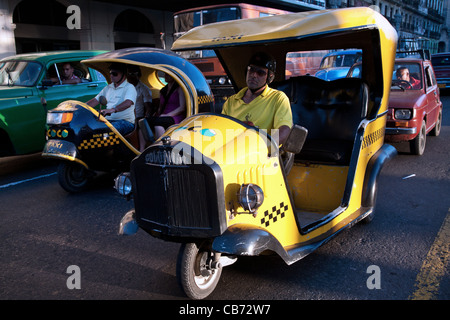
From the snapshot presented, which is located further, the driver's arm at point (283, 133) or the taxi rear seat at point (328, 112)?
the taxi rear seat at point (328, 112)

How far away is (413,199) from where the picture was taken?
Answer: 5.28 m

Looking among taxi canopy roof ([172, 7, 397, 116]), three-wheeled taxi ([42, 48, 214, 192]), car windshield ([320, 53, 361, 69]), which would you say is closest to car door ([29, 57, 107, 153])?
three-wheeled taxi ([42, 48, 214, 192])

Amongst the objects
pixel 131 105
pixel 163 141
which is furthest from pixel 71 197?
pixel 163 141

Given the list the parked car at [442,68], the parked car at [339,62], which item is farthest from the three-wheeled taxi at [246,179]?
the parked car at [442,68]

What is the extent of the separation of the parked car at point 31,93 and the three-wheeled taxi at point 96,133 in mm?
1224

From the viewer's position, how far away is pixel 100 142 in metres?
5.80

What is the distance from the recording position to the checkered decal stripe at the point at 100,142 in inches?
224

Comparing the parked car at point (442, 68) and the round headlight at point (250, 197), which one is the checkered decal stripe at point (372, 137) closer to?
the round headlight at point (250, 197)

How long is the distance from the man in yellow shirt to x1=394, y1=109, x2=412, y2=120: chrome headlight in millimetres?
4467

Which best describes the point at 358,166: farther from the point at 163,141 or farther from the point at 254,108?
the point at 163,141

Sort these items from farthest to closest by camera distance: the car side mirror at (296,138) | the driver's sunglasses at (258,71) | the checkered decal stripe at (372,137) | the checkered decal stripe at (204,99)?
the checkered decal stripe at (204,99) → the checkered decal stripe at (372,137) → the driver's sunglasses at (258,71) → the car side mirror at (296,138)

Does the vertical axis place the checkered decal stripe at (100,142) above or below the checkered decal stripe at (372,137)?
below

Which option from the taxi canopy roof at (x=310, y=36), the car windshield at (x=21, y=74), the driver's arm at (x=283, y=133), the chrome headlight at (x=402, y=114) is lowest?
the chrome headlight at (x=402, y=114)
